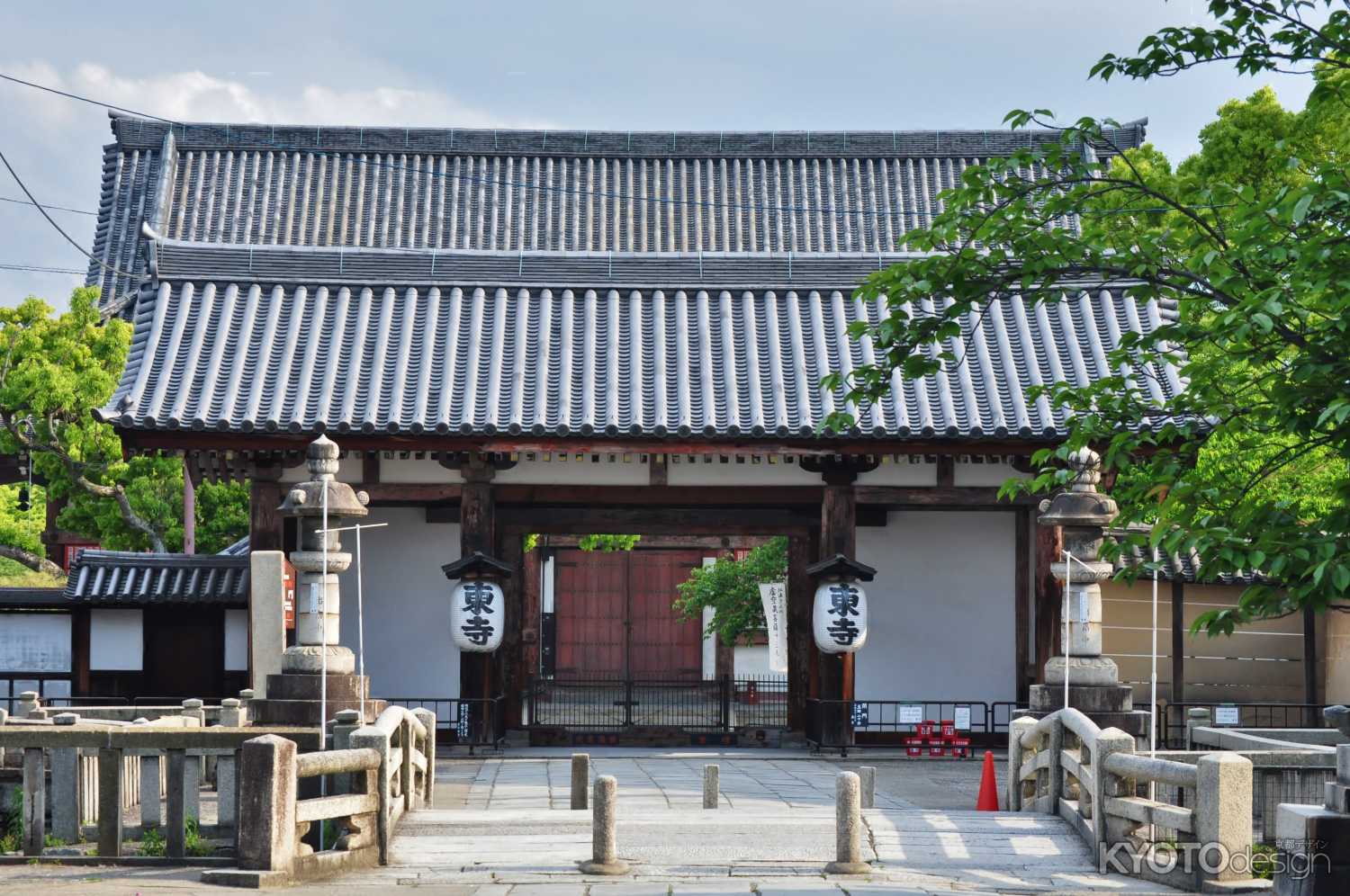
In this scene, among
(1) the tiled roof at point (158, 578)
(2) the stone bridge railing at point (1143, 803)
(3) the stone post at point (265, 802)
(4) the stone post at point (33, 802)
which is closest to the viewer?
(3) the stone post at point (265, 802)

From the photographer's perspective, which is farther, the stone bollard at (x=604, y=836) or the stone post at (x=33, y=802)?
the stone post at (x=33, y=802)

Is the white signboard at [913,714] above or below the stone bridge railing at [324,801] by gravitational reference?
below

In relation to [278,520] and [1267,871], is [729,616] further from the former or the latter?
[1267,871]

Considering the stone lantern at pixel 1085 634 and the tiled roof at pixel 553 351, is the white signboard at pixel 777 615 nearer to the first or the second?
the tiled roof at pixel 553 351

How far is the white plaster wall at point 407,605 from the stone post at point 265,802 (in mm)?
10563

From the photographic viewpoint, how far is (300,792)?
37.2 ft

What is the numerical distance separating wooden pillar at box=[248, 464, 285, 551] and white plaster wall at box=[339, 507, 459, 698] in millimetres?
1777

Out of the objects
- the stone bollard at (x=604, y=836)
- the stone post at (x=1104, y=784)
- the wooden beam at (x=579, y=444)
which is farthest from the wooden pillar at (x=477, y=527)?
the stone post at (x=1104, y=784)

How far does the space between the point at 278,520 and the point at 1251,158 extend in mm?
13181

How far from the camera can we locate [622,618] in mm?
34938

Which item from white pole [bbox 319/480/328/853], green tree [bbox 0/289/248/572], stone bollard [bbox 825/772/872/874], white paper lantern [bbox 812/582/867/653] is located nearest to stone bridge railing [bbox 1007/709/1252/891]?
stone bollard [bbox 825/772/872/874]

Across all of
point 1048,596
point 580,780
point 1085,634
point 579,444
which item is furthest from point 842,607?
point 580,780

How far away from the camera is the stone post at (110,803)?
1025cm

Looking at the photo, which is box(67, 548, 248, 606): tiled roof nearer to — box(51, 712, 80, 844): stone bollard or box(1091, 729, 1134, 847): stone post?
box(51, 712, 80, 844): stone bollard
